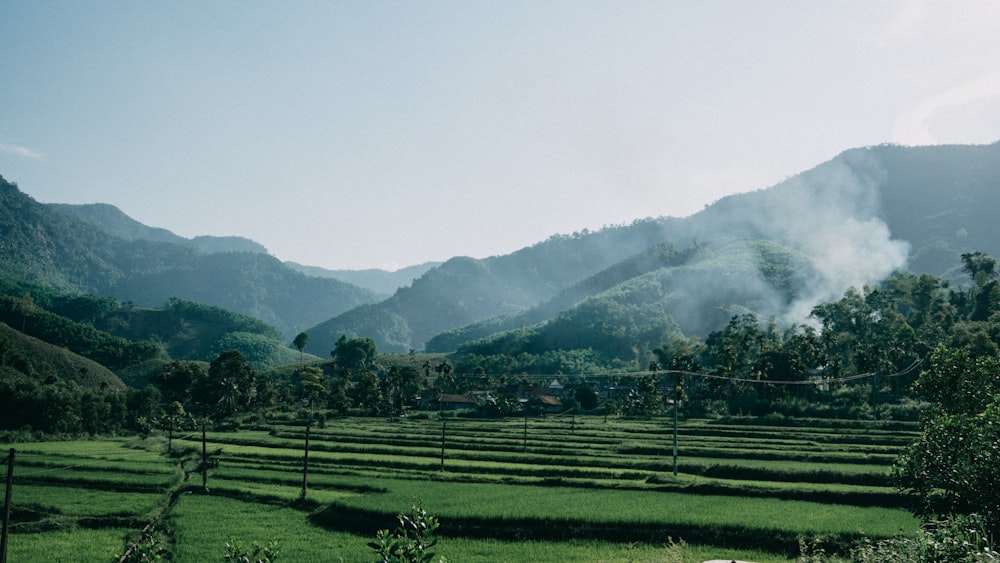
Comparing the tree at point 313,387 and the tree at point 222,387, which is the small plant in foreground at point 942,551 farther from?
the tree at point 222,387

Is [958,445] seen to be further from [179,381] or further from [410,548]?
[179,381]

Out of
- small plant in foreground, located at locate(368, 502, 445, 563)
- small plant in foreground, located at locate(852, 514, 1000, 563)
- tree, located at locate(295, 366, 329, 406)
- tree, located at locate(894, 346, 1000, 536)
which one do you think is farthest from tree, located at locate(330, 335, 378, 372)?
small plant in foreground, located at locate(368, 502, 445, 563)

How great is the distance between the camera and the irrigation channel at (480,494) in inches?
1359

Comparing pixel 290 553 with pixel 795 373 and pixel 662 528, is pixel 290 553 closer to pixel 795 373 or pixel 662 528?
pixel 662 528

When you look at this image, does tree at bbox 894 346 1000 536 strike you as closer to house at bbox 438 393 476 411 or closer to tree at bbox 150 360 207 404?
house at bbox 438 393 476 411

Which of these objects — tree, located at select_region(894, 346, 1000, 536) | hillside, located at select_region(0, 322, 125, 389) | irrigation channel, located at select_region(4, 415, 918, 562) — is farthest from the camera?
hillside, located at select_region(0, 322, 125, 389)

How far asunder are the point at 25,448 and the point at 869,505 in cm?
7717

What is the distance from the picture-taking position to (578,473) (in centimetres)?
5447

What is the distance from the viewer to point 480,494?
44.5 meters

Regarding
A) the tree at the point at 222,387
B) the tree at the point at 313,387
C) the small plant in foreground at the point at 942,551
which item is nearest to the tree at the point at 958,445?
the small plant in foreground at the point at 942,551

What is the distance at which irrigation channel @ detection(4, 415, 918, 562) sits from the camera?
34.5m

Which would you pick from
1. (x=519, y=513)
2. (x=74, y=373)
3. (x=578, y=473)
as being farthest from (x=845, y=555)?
(x=74, y=373)

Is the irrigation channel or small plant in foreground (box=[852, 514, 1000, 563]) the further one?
the irrigation channel

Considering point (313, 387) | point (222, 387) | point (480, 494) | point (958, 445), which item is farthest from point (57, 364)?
point (958, 445)
